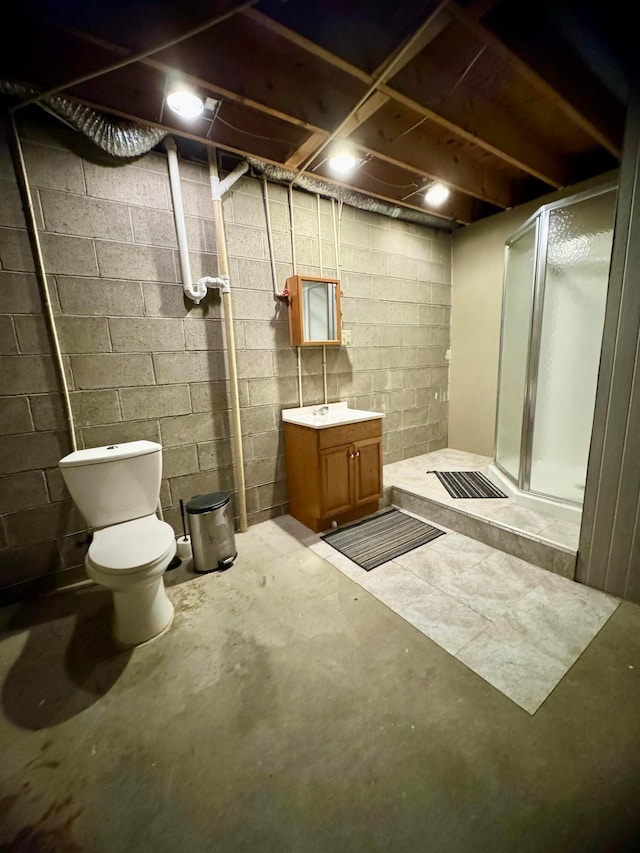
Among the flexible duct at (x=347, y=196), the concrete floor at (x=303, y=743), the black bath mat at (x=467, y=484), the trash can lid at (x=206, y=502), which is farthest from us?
the black bath mat at (x=467, y=484)

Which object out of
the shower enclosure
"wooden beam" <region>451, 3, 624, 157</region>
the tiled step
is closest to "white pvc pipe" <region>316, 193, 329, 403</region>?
the tiled step

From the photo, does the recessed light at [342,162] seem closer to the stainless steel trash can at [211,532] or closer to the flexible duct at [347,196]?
the flexible duct at [347,196]

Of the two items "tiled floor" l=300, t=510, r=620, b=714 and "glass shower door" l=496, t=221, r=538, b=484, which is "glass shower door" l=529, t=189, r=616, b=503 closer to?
"glass shower door" l=496, t=221, r=538, b=484

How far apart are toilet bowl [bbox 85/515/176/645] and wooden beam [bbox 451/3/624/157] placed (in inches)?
96.5

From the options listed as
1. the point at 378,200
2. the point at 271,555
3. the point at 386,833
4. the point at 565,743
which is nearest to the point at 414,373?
the point at 378,200

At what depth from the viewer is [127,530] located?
5.70ft

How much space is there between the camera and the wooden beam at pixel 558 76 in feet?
4.69

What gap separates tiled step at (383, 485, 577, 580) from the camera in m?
1.90

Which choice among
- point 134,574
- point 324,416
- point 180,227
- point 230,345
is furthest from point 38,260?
point 324,416

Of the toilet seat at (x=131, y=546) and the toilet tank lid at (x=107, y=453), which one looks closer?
the toilet seat at (x=131, y=546)

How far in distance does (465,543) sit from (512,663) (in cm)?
93

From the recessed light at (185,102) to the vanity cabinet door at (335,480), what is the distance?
1944 millimetres

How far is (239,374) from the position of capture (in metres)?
2.43

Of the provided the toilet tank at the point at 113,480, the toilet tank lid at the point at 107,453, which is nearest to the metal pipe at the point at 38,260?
the toilet tank lid at the point at 107,453
